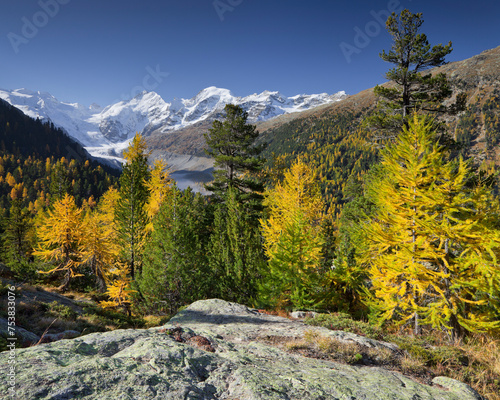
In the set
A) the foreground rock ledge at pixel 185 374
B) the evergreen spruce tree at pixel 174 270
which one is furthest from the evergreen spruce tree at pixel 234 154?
the foreground rock ledge at pixel 185 374

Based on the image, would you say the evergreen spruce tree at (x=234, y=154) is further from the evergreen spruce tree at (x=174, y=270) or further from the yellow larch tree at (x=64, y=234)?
the yellow larch tree at (x=64, y=234)

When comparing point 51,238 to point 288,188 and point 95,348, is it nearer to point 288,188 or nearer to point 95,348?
point 288,188

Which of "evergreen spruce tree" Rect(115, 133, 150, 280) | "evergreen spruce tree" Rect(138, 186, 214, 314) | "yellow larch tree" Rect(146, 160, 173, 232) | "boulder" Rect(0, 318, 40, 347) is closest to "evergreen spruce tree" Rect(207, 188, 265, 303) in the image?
"evergreen spruce tree" Rect(138, 186, 214, 314)

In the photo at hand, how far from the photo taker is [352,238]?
1595cm

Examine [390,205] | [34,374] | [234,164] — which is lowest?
[34,374]

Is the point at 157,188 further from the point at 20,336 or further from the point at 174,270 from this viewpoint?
the point at 20,336

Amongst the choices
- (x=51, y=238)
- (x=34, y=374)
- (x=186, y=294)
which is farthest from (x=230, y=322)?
(x=51, y=238)

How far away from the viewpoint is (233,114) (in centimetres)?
2450

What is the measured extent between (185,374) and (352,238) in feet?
47.4

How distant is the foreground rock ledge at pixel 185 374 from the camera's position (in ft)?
9.18

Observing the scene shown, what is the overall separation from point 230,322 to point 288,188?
1592cm

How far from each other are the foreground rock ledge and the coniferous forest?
2623 millimetres

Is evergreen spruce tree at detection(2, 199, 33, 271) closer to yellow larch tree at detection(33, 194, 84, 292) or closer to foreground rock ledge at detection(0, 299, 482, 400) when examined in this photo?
yellow larch tree at detection(33, 194, 84, 292)

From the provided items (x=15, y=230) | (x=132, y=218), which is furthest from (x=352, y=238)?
(x=15, y=230)
